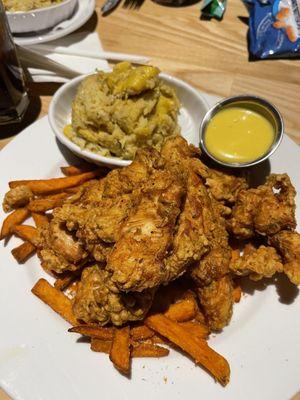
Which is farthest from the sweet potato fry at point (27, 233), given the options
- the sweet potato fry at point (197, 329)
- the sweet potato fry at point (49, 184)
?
the sweet potato fry at point (197, 329)

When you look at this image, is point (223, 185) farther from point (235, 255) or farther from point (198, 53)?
point (198, 53)

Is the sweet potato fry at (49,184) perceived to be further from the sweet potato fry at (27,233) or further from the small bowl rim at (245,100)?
the small bowl rim at (245,100)

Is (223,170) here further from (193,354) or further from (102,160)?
(193,354)

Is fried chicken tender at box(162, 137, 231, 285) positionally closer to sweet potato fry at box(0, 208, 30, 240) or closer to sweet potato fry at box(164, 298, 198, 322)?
sweet potato fry at box(164, 298, 198, 322)

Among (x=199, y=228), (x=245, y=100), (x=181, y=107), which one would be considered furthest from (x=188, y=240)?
(x=181, y=107)

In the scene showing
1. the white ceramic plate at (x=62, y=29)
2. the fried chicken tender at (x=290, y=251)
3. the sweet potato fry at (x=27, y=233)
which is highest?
the white ceramic plate at (x=62, y=29)

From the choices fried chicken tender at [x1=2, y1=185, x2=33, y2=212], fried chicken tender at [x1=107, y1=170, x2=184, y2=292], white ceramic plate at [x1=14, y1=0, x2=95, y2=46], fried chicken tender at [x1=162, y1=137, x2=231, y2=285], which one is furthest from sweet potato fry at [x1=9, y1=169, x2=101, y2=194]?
white ceramic plate at [x1=14, y1=0, x2=95, y2=46]
